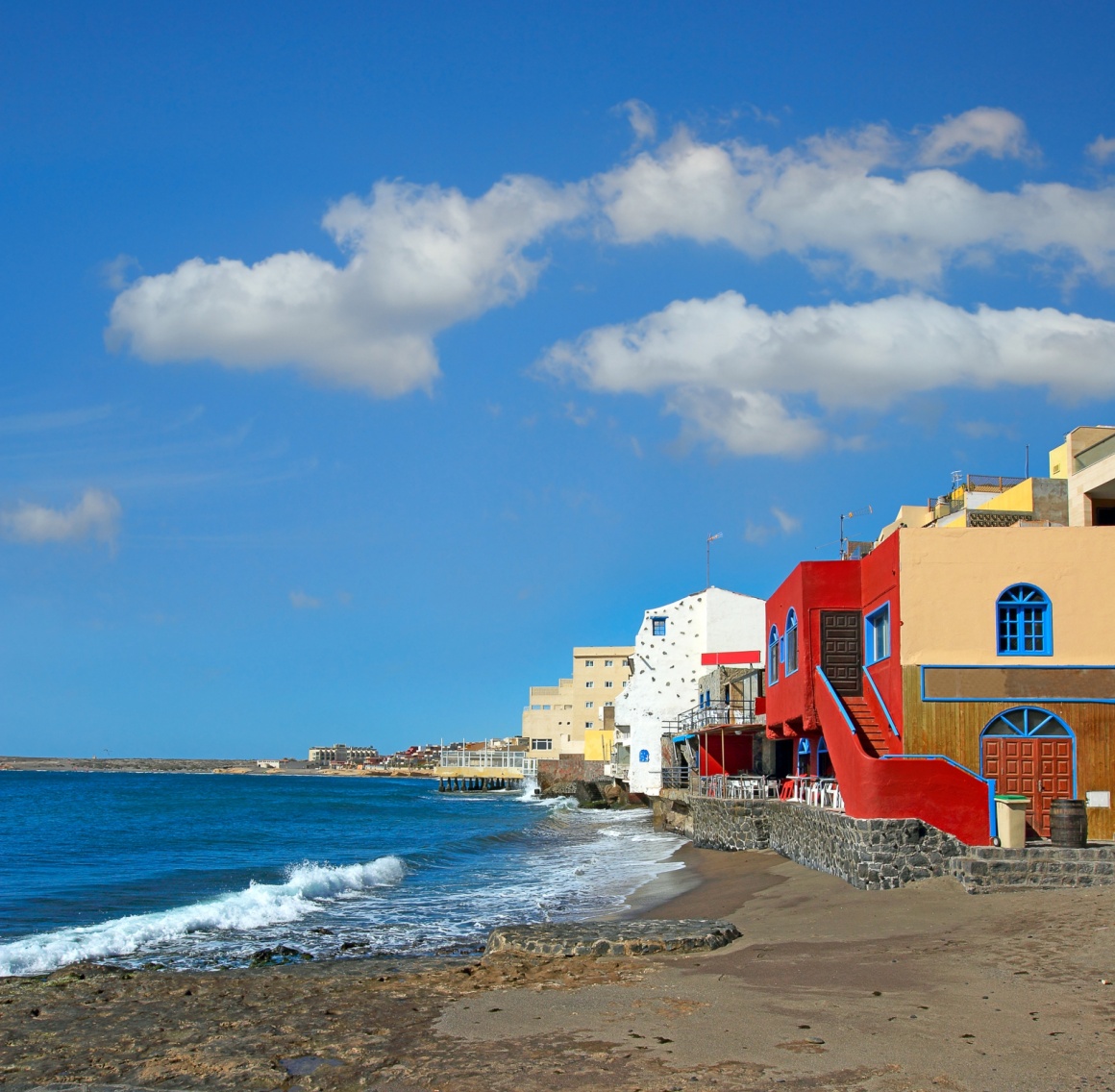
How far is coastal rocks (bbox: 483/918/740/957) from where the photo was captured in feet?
43.9

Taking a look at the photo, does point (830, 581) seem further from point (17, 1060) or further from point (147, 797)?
point (147, 797)

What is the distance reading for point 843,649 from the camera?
23.5 metres

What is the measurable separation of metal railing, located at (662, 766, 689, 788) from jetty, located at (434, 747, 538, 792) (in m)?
51.7

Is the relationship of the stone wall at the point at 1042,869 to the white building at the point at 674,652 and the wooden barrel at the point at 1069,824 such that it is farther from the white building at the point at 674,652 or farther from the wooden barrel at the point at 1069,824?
the white building at the point at 674,652

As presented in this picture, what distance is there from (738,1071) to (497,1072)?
72.8 inches

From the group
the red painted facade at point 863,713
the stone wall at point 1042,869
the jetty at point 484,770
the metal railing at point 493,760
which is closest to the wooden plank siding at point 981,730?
the red painted facade at point 863,713

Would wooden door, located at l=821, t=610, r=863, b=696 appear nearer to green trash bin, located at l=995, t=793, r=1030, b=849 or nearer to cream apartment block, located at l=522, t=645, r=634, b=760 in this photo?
green trash bin, located at l=995, t=793, r=1030, b=849

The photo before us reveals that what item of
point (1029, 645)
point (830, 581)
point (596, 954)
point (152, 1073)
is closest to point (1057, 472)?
point (830, 581)

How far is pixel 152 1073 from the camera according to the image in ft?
30.6

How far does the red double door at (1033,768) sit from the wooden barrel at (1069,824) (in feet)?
6.73

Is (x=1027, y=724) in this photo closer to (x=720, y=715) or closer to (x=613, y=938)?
(x=613, y=938)

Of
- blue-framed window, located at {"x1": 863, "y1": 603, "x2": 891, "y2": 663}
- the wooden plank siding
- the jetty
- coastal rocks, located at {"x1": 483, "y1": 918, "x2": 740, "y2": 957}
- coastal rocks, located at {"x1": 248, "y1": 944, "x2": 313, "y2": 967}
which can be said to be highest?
blue-framed window, located at {"x1": 863, "y1": 603, "x2": 891, "y2": 663}

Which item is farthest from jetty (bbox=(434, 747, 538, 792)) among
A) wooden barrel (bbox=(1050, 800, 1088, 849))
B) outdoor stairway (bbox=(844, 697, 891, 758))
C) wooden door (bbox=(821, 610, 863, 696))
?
wooden barrel (bbox=(1050, 800, 1088, 849))

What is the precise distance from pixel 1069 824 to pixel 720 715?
21.5m
